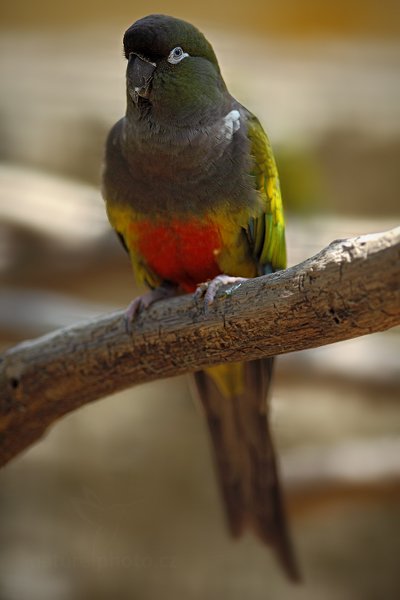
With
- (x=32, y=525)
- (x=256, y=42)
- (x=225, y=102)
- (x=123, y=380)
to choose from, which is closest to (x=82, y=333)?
(x=123, y=380)

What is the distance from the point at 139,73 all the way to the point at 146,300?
77 centimetres

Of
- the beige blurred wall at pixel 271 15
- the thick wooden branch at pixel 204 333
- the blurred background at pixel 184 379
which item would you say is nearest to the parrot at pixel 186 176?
the thick wooden branch at pixel 204 333

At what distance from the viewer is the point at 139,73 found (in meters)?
2.26

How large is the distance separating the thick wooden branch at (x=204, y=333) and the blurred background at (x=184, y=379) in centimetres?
135

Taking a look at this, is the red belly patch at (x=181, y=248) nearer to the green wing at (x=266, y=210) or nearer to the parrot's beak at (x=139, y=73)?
the green wing at (x=266, y=210)

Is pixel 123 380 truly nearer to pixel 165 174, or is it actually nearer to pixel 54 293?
pixel 165 174

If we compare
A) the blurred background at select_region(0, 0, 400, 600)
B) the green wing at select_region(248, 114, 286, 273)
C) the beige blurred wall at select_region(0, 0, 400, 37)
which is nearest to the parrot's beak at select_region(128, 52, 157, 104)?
the green wing at select_region(248, 114, 286, 273)

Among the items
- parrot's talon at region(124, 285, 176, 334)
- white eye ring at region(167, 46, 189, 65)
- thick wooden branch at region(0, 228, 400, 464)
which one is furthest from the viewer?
parrot's talon at region(124, 285, 176, 334)

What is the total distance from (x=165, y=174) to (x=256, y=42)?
14.5 feet

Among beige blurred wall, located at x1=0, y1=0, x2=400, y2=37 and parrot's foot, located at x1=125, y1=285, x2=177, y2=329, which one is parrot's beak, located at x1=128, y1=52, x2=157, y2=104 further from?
beige blurred wall, located at x1=0, y1=0, x2=400, y2=37

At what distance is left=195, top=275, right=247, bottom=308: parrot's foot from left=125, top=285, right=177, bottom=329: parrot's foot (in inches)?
10.4

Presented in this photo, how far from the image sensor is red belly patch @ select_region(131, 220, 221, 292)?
2.48m

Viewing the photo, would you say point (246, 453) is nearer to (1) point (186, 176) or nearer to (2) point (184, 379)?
(1) point (186, 176)

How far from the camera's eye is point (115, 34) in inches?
242
